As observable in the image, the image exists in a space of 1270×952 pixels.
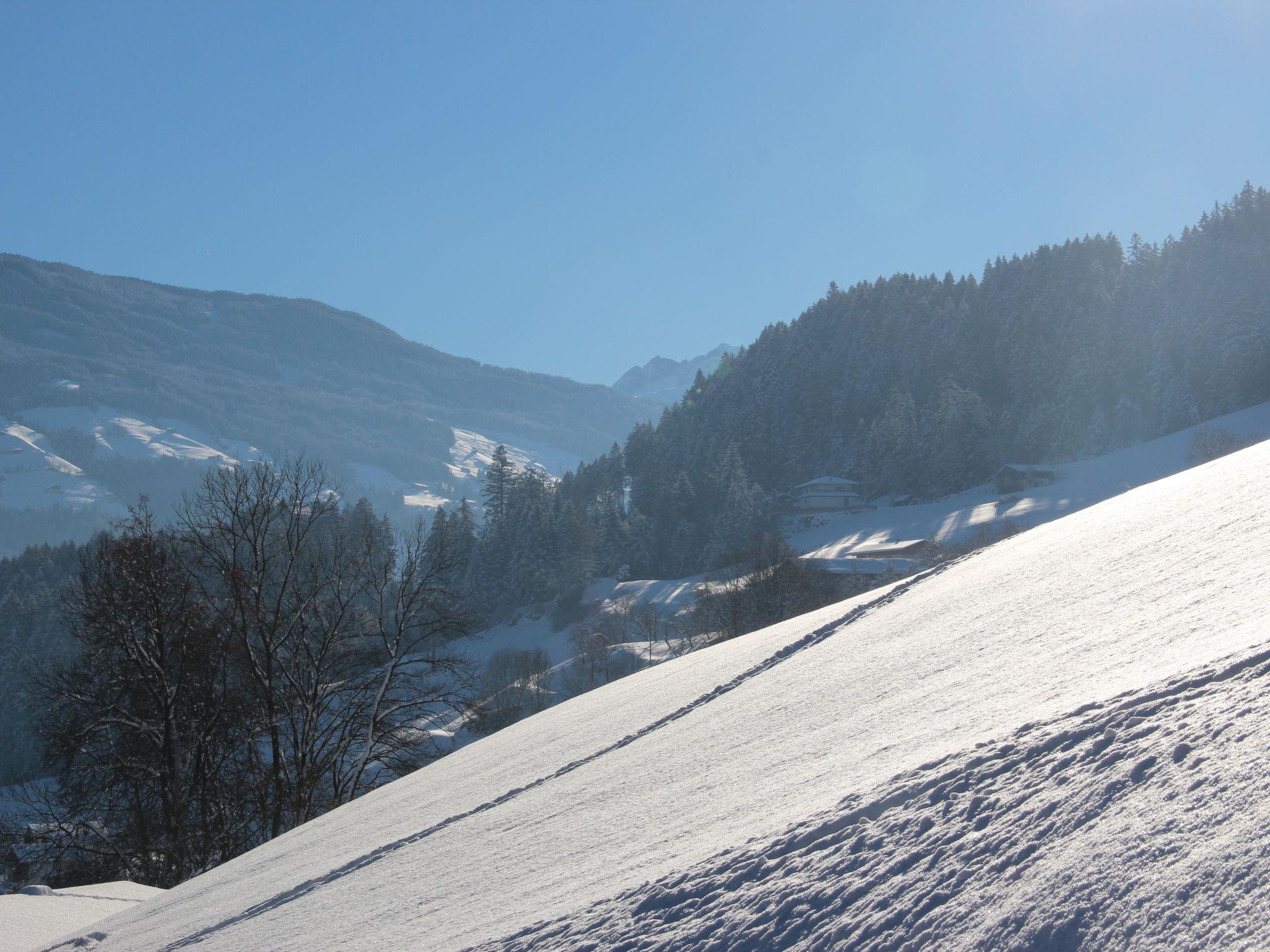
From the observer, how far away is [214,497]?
1698 cm

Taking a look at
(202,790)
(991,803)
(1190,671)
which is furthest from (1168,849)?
(202,790)

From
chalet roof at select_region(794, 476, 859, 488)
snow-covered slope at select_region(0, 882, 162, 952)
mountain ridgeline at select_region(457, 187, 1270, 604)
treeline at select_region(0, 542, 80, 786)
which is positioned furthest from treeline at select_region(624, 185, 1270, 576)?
snow-covered slope at select_region(0, 882, 162, 952)

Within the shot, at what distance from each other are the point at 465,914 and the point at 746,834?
120 cm

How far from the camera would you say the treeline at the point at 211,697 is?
48.3 feet

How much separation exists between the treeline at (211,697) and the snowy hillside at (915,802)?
931cm

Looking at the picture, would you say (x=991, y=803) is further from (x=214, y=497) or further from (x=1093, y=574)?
(x=214, y=497)

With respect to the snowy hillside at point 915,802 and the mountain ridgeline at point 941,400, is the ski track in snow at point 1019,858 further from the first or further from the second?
the mountain ridgeline at point 941,400

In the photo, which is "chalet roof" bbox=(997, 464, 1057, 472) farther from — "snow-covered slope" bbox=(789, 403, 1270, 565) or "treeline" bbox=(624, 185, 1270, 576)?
"treeline" bbox=(624, 185, 1270, 576)

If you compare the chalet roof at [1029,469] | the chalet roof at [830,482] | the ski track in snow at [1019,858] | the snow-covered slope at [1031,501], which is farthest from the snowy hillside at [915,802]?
the chalet roof at [830,482]

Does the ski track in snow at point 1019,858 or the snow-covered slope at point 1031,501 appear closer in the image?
the ski track in snow at point 1019,858

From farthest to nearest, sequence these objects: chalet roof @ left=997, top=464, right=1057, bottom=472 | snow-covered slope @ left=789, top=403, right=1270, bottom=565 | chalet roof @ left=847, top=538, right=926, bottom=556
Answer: chalet roof @ left=997, top=464, right=1057, bottom=472 < snow-covered slope @ left=789, top=403, right=1270, bottom=565 < chalet roof @ left=847, top=538, right=926, bottom=556

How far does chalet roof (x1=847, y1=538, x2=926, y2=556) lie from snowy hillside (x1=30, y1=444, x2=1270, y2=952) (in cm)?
6372

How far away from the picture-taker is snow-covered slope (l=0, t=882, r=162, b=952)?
6777 millimetres

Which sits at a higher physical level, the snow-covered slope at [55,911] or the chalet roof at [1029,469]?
the chalet roof at [1029,469]
